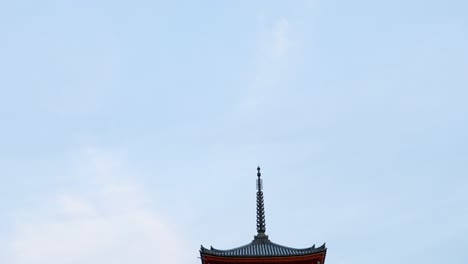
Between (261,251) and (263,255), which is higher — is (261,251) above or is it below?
above

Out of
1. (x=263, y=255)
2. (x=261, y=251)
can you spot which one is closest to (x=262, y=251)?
(x=261, y=251)

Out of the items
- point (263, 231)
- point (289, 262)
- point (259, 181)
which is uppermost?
point (259, 181)

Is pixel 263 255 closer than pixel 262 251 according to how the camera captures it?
Yes

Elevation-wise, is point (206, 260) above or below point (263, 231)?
below

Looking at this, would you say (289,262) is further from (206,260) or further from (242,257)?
(206,260)

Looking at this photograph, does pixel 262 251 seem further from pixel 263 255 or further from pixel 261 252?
pixel 263 255

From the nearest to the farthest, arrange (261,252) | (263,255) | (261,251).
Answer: (263,255) → (261,252) → (261,251)

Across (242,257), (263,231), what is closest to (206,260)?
(242,257)

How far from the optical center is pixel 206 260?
45969mm

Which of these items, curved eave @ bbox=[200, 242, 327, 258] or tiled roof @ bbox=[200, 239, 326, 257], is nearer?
curved eave @ bbox=[200, 242, 327, 258]

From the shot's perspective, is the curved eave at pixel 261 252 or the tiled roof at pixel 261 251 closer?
the curved eave at pixel 261 252

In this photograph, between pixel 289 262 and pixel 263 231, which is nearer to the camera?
pixel 289 262

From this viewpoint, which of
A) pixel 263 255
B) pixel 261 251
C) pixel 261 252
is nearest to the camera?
pixel 263 255

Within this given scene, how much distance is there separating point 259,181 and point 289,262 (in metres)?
8.28
